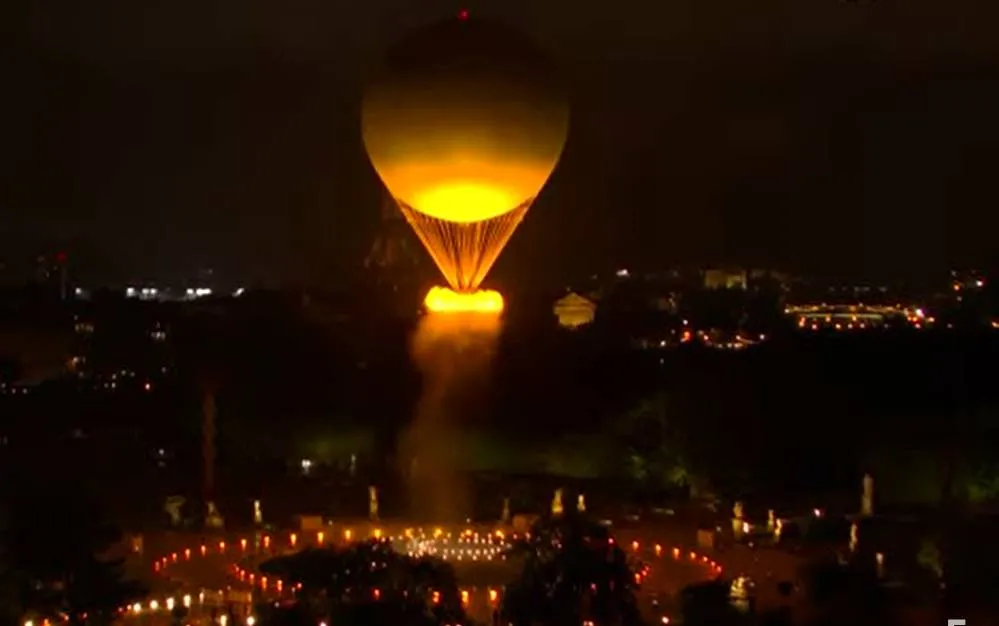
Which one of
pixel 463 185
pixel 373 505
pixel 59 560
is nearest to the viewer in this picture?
pixel 59 560

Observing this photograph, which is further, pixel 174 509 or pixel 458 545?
pixel 174 509

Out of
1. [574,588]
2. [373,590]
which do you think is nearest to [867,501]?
[574,588]

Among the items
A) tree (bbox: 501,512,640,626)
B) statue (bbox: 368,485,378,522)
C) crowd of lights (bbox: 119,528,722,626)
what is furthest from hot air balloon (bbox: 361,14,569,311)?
Answer: tree (bbox: 501,512,640,626)

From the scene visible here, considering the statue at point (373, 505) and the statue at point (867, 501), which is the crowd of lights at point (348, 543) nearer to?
the statue at point (373, 505)

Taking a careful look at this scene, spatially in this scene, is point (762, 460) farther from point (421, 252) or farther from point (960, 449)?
point (421, 252)

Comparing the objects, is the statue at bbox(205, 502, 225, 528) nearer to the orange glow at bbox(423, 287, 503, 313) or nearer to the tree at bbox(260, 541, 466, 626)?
the tree at bbox(260, 541, 466, 626)

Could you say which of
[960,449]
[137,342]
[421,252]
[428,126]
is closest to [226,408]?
[428,126]

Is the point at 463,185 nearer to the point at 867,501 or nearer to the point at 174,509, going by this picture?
the point at 174,509
